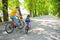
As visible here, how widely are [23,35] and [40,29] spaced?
1.74 m

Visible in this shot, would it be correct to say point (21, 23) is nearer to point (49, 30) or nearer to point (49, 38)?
point (49, 30)

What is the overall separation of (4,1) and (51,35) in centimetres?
897

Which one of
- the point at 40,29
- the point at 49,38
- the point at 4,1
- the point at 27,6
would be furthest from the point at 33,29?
the point at 27,6

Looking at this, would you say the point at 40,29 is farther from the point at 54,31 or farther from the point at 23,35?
the point at 23,35

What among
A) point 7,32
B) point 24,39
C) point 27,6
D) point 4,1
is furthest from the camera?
point 27,6

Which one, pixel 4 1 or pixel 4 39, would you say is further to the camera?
pixel 4 1

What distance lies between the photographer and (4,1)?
18.9 metres

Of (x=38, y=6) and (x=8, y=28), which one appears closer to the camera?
(x=8, y=28)

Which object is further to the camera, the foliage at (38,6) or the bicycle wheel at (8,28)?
the foliage at (38,6)

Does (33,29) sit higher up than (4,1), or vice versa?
(4,1)

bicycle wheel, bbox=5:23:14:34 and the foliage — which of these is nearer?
bicycle wheel, bbox=5:23:14:34

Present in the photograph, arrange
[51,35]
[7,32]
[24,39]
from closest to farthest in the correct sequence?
[24,39]
[51,35]
[7,32]

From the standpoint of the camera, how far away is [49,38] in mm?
10578

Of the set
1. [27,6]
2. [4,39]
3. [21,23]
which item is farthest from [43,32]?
[27,6]
